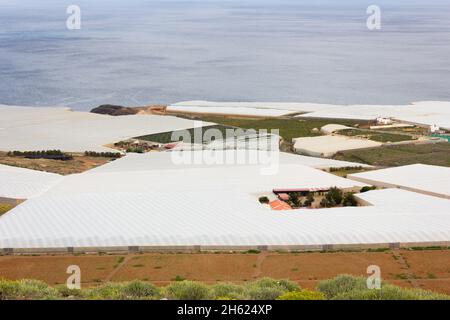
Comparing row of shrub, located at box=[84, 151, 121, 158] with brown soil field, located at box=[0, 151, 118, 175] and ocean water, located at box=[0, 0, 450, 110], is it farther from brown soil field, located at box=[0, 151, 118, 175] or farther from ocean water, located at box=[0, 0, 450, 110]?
ocean water, located at box=[0, 0, 450, 110]

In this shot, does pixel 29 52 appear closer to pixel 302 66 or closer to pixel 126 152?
pixel 302 66

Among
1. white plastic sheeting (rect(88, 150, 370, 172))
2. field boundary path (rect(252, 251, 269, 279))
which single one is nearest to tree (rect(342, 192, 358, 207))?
field boundary path (rect(252, 251, 269, 279))

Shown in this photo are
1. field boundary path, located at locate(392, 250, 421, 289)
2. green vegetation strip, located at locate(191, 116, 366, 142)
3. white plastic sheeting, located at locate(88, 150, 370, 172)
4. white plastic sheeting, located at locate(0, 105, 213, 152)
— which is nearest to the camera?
field boundary path, located at locate(392, 250, 421, 289)

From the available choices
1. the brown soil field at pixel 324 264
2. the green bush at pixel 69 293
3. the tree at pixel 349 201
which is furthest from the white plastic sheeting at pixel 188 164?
the green bush at pixel 69 293

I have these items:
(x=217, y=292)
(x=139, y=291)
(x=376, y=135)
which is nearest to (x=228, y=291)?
(x=217, y=292)

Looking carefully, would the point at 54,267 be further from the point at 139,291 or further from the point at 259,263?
the point at 139,291
